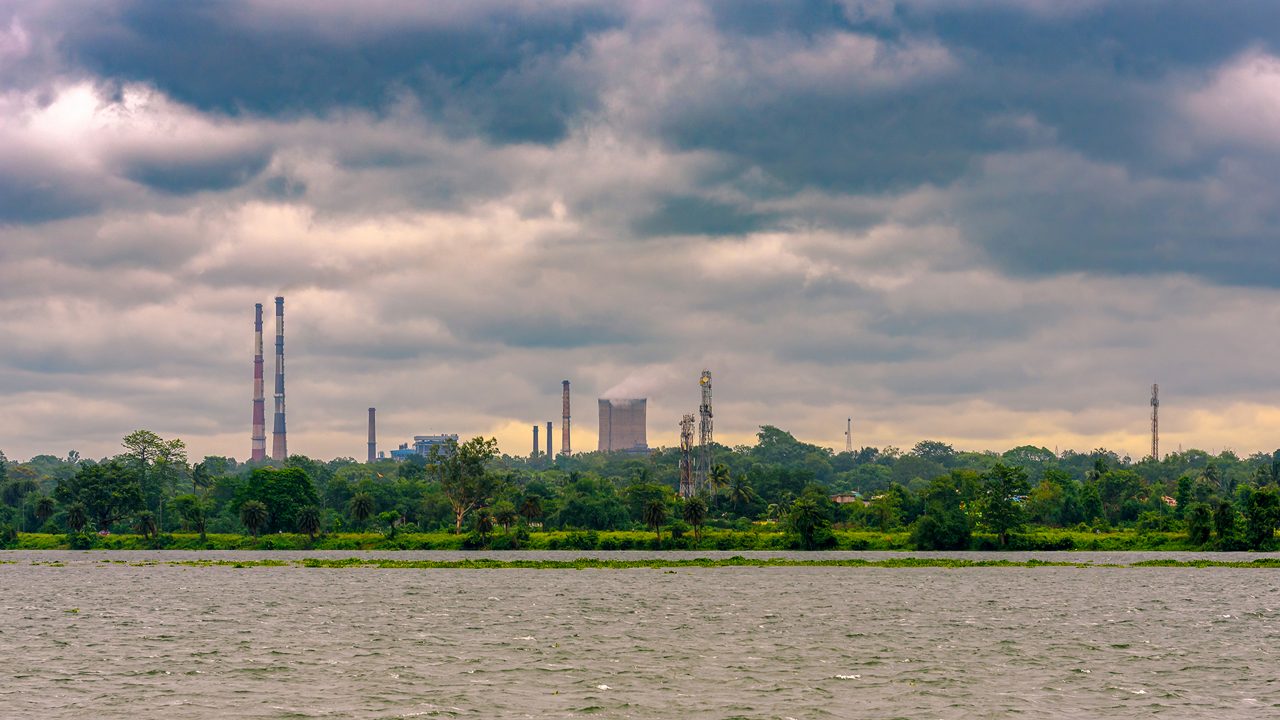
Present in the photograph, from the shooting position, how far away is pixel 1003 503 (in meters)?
194

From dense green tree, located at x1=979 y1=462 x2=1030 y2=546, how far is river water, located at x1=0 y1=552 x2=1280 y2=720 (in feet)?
180

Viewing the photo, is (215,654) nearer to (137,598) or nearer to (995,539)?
(137,598)

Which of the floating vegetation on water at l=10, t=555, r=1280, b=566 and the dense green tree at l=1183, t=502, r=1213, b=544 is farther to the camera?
the dense green tree at l=1183, t=502, r=1213, b=544

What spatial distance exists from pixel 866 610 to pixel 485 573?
65962 mm

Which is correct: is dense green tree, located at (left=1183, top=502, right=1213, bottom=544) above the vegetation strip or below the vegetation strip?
above

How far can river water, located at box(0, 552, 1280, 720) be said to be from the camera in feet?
180

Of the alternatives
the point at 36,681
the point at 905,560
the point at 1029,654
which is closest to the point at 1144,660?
the point at 1029,654

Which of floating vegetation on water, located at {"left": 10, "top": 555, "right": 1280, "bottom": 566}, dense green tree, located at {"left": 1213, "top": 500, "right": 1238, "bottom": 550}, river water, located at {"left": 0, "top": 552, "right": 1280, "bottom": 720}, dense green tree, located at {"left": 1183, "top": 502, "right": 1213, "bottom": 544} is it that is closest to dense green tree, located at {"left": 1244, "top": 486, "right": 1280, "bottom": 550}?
dense green tree, located at {"left": 1213, "top": 500, "right": 1238, "bottom": 550}

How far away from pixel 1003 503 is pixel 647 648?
131 metres

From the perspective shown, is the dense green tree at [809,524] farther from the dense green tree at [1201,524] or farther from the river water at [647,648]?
the river water at [647,648]

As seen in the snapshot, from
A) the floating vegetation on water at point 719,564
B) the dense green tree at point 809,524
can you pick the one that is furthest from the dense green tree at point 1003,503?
the dense green tree at point 809,524

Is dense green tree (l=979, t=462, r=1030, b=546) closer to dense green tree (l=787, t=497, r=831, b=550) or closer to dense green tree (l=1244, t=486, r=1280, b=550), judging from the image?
dense green tree (l=787, t=497, r=831, b=550)

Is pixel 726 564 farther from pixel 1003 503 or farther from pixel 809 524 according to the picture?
pixel 1003 503

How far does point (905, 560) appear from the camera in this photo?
16612 cm
